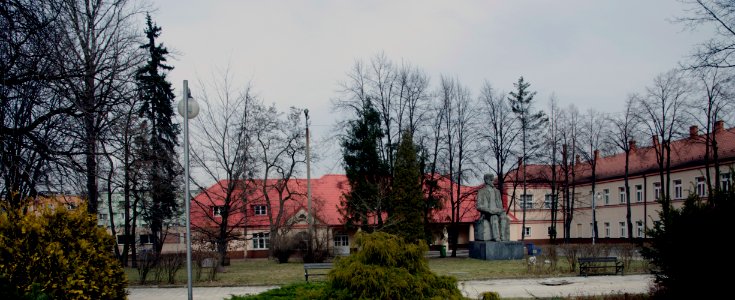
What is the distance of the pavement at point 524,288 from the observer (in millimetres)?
14238

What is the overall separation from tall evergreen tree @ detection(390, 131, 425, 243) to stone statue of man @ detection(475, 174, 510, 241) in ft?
12.8

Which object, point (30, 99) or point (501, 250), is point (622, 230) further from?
point (30, 99)

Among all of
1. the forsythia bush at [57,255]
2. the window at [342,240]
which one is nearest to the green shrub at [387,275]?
the forsythia bush at [57,255]

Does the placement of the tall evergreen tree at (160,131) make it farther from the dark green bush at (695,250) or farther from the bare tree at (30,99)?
the dark green bush at (695,250)

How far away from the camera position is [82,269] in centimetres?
735

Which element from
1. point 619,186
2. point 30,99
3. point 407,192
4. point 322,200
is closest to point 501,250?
point 407,192

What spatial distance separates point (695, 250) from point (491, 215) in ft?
65.1

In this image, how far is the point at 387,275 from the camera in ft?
18.7

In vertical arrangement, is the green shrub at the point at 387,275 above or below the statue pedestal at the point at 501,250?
above

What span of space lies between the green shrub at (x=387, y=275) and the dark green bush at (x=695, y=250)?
4.95m

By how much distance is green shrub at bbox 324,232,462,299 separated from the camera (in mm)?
5633

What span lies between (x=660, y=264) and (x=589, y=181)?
45.5 metres

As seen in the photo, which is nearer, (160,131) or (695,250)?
(695,250)

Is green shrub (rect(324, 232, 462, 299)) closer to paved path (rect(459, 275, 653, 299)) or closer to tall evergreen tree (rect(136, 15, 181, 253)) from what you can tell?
paved path (rect(459, 275, 653, 299))
